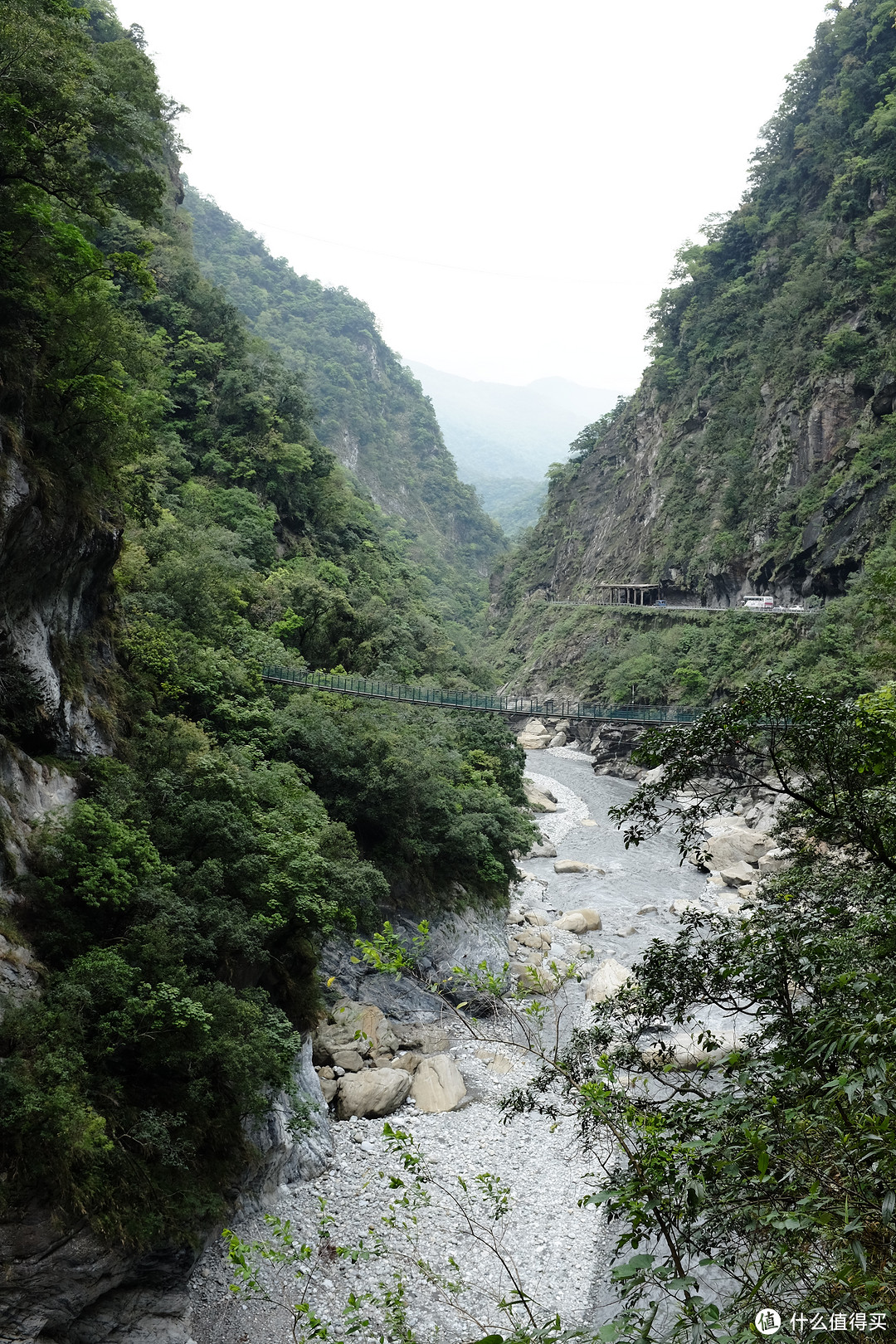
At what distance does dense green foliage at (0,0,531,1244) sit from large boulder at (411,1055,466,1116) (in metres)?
2.33

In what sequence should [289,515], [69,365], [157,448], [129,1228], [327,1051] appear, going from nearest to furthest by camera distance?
[129,1228] < [69,365] < [327,1051] < [157,448] < [289,515]

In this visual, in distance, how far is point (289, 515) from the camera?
26.1 metres

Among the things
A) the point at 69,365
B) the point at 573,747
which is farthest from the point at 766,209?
the point at 69,365

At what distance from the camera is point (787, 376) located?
1350 inches

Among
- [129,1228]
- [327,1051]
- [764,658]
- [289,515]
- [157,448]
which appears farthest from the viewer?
[764,658]

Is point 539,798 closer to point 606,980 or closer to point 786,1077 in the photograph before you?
point 606,980

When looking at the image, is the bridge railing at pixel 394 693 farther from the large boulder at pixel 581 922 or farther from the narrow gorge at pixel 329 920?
the large boulder at pixel 581 922

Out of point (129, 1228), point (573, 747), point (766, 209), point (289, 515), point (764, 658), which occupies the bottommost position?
point (573, 747)

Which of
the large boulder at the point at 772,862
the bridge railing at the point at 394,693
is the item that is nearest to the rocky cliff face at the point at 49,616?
the bridge railing at the point at 394,693

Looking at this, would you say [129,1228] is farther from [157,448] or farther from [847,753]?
[157,448]

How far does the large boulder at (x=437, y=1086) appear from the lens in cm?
1088

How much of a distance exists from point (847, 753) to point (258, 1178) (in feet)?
23.5

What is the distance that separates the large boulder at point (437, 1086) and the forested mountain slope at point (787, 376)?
817 inches

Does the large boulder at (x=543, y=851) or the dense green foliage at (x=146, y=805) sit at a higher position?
the dense green foliage at (x=146, y=805)
